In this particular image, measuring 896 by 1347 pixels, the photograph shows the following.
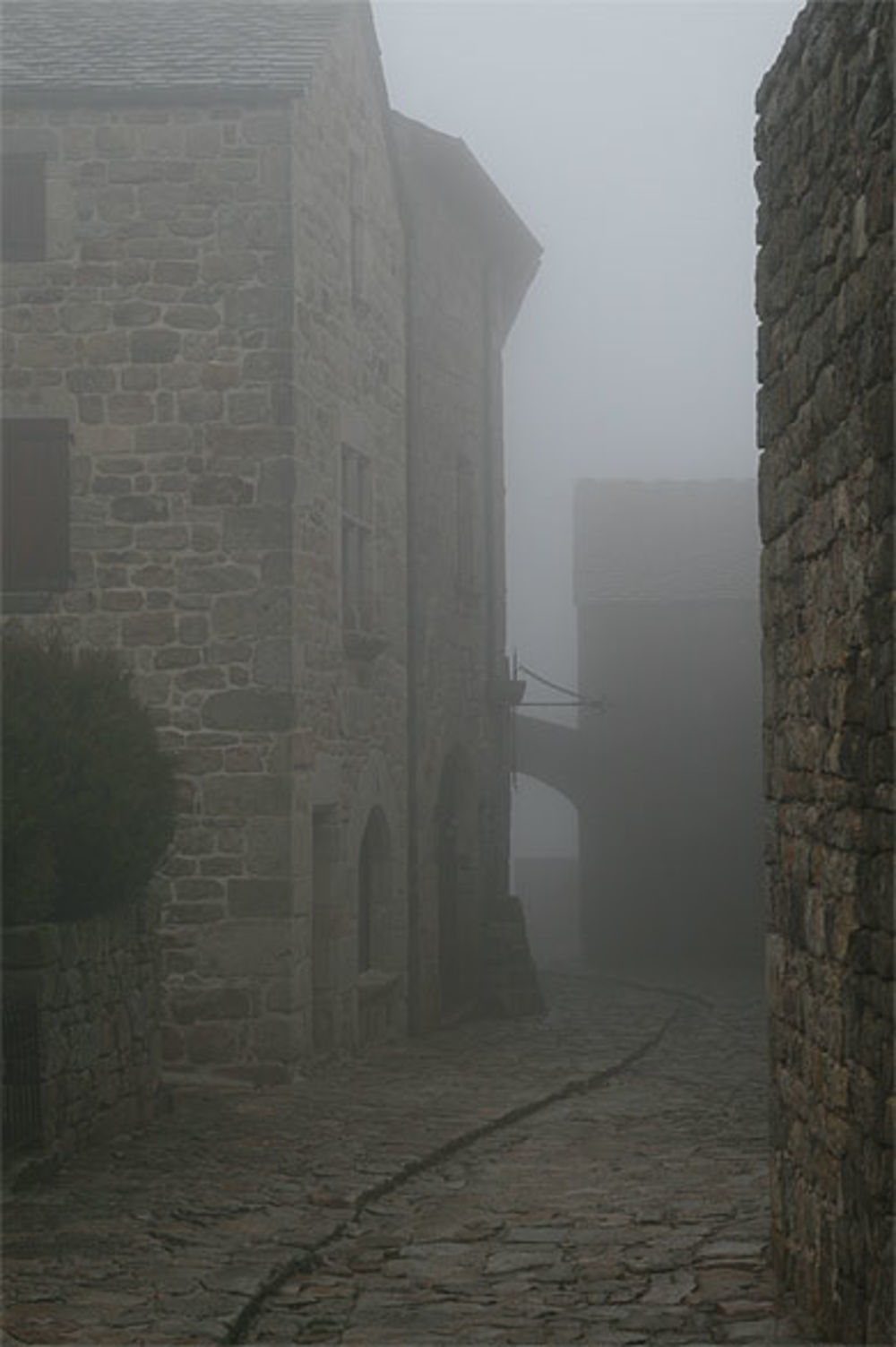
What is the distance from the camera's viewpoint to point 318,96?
1571cm

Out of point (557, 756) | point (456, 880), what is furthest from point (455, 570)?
point (557, 756)

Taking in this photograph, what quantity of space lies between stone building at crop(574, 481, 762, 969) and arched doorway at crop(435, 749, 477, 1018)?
8997mm

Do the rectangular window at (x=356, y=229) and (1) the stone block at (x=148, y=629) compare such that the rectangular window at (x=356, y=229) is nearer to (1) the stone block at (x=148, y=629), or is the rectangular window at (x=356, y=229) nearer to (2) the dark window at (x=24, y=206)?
(2) the dark window at (x=24, y=206)

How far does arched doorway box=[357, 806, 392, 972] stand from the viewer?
17609mm

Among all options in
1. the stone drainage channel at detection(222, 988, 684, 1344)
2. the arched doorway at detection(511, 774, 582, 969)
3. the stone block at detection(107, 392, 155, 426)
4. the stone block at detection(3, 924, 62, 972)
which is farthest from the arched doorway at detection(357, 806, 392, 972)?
the stone block at detection(3, 924, 62, 972)

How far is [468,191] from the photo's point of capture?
2053 cm

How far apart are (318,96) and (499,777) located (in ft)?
27.7

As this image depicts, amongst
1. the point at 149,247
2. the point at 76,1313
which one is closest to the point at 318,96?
the point at 149,247

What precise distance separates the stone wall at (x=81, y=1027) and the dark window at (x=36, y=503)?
10.6 feet

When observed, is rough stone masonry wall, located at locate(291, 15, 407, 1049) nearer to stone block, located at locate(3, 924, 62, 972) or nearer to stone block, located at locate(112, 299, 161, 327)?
stone block, located at locate(112, 299, 161, 327)

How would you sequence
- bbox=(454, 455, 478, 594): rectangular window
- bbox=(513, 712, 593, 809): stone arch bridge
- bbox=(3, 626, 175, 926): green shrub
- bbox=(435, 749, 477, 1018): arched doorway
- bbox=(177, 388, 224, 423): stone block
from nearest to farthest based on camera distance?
1. bbox=(3, 626, 175, 926): green shrub
2. bbox=(177, 388, 224, 423): stone block
3. bbox=(435, 749, 477, 1018): arched doorway
4. bbox=(454, 455, 478, 594): rectangular window
5. bbox=(513, 712, 593, 809): stone arch bridge

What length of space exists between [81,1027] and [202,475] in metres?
4.81

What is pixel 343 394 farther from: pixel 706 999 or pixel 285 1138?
pixel 706 999

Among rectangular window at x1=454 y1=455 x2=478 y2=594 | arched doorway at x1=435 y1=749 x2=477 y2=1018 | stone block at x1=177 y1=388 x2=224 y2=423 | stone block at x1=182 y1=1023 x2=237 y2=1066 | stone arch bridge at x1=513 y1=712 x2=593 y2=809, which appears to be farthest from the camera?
stone arch bridge at x1=513 y1=712 x2=593 y2=809
